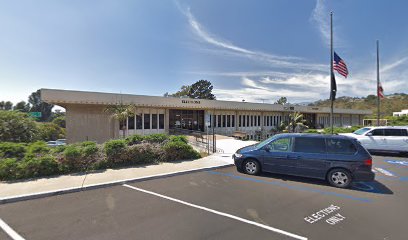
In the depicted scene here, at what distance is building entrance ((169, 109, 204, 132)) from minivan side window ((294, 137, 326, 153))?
54.1ft

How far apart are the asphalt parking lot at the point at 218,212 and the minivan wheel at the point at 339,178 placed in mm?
257

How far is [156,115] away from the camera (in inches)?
806

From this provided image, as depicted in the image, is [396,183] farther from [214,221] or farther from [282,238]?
[214,221]

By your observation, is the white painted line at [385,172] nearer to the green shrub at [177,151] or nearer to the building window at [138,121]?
the green shrub at [177,151]

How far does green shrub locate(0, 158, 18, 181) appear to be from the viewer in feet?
22.5

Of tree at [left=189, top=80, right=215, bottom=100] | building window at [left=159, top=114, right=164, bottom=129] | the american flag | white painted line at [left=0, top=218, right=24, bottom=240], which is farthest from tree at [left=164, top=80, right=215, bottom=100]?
white painted line at [left=0, top=218, right=24, bottom=240]

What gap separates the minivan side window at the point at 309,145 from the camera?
7.11 metres

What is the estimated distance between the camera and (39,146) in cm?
830

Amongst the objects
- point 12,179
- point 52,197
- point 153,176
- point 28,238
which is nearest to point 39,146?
point 12,179

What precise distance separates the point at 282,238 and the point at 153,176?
5.03 m

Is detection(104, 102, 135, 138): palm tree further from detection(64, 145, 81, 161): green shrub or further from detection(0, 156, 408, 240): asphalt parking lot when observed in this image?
detection(0, 156, 408, 240): asphalt parking lot

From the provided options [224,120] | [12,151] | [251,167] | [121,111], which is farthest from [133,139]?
[224,120]

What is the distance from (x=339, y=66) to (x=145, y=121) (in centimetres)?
1644

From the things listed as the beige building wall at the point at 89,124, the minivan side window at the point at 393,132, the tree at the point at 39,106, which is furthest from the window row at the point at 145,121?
the tree at the point at 39,106
